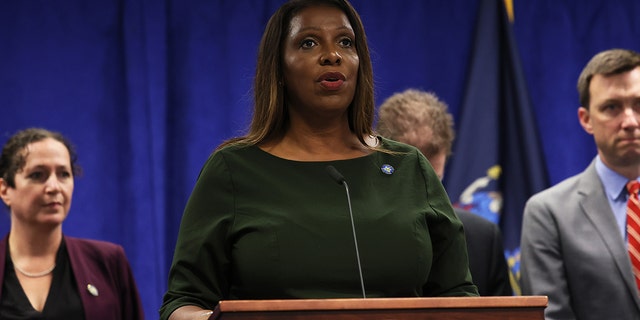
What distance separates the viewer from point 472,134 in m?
5.28

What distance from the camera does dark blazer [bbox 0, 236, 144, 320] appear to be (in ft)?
12.9

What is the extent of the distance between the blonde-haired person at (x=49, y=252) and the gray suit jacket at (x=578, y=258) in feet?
5.25

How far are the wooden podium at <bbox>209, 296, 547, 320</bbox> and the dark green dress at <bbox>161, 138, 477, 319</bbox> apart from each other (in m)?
0.38

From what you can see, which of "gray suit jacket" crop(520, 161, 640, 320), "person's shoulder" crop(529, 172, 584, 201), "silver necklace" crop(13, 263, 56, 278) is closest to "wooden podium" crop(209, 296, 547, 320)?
"gray suit jacket" crop(520, 161, 640, 320)

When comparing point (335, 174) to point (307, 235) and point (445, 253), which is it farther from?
point (445, 253)

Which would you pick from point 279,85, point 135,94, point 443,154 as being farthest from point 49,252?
point 279,85

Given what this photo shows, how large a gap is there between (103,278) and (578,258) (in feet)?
6.11

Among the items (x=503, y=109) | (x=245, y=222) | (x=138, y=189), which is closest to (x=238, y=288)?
(x=245, y=222)

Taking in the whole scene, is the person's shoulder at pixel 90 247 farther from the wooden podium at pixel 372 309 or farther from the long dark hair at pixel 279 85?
the wooden podium at pixel 372 309

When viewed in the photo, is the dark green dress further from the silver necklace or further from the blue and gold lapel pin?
the silver necklace

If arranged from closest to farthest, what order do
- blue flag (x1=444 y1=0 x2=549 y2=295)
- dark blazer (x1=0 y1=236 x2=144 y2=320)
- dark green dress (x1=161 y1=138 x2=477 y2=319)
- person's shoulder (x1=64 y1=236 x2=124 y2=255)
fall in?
dark green dress (x1=161 y1=138 x2=477 y2=319)
dark blazer (x1=0 y1=236 x2=144 y2=320)
person's shoulder (x1=64 y1=236 x2=124 y2=255)
blue flag (x1=444 y1=0 x2=549 y2=295)

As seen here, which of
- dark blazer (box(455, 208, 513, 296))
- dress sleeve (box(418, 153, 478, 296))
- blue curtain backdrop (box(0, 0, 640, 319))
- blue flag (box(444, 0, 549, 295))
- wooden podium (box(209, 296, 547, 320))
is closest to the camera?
wooden podium (box(209, 296, 547, 320))

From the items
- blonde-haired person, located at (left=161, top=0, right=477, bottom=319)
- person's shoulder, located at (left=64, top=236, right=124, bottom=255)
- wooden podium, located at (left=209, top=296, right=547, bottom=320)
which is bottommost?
person's shoulder, located at (left=64, top=236, right=124, bottom=255)

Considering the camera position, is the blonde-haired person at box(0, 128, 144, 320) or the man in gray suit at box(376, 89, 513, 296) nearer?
the man in gray suit at box(376, 89, 513, 296)
